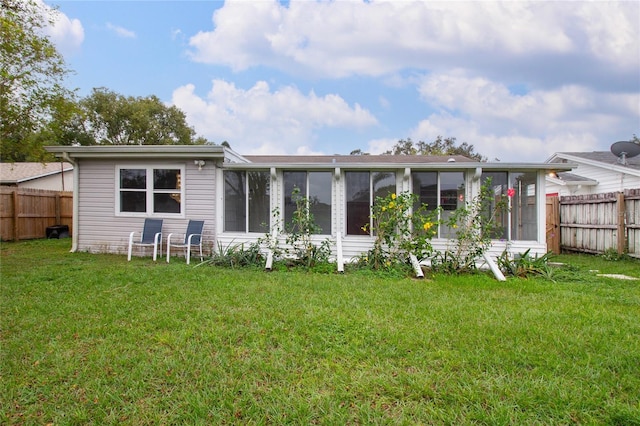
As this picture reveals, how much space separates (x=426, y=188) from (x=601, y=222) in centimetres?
470

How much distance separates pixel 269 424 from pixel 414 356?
48.5 inches

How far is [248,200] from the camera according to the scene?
7.50m

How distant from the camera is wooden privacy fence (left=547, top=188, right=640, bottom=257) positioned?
7.34 m

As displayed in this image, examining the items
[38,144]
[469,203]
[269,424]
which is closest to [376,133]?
[469,203]

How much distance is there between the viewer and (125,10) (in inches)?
325

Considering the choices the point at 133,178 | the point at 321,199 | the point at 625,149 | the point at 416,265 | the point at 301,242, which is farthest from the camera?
the point at 625,149

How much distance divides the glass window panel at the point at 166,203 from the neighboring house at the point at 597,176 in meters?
11.9

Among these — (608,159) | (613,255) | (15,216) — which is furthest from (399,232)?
(15,216)

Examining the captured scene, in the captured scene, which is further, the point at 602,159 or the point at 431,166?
the point at 602,159

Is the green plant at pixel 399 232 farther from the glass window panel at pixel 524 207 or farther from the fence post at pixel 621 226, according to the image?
the fence post at pixel 621 226

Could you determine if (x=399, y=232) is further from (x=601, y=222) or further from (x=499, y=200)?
(x=601, y=222)

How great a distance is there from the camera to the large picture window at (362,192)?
7.16m

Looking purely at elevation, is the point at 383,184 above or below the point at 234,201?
above

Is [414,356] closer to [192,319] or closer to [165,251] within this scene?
[192,319]
